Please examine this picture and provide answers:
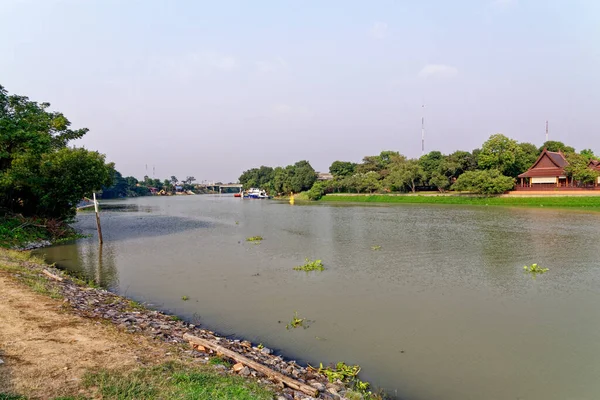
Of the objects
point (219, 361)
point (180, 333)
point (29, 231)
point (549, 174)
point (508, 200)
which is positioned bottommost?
point (180, 333)

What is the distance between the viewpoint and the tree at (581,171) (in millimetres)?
46375

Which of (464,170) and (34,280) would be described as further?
(464,170)

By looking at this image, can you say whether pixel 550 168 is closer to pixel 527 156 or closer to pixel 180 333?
pixel 527 156

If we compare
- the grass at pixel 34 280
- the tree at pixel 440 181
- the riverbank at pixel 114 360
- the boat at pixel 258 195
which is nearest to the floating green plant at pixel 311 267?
the riverbank at pixel 114 360

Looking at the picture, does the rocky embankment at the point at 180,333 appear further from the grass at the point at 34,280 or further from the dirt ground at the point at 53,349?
the dirt ground at the point at 53,349

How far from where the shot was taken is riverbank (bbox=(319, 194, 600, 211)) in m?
44.0

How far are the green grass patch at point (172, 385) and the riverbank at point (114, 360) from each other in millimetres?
13

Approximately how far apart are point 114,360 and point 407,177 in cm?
6500

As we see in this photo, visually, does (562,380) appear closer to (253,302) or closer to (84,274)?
(253,302)

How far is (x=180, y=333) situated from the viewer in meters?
7.88

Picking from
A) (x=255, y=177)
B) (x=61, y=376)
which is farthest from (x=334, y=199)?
(x=61, y=376)

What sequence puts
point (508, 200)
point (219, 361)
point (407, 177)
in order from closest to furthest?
point (219, 361) < point (508, 200) < point (407, 177)

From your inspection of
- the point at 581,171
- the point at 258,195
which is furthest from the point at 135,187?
the point at 581,171

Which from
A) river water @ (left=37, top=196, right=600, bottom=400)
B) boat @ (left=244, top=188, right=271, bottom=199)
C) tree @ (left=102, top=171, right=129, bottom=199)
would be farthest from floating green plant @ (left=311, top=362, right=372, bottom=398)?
tree @ (left=102, top=171, right=129, bottom=199)
